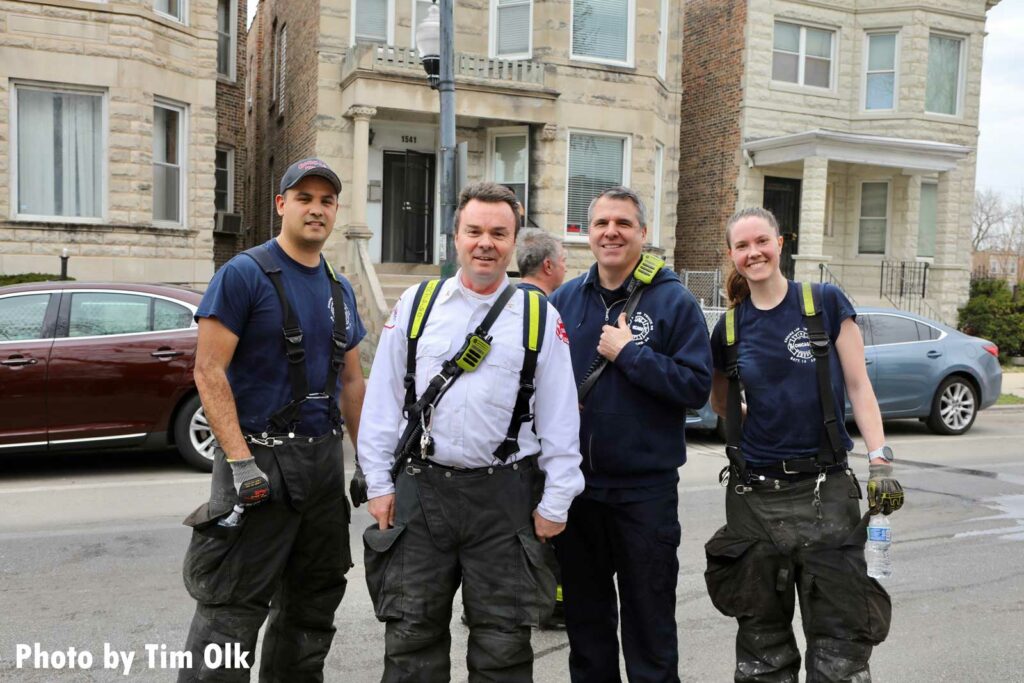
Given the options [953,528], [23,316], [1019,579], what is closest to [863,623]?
[1019,579]

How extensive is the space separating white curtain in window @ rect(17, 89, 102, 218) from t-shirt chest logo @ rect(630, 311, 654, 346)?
1408cm

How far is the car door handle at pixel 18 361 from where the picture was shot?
7633 mm

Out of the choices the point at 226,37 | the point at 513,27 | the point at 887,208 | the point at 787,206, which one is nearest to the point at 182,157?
the point at 226,37

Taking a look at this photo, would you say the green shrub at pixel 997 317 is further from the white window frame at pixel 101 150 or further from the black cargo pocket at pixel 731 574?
the black cargo pocket at pixel 731 574

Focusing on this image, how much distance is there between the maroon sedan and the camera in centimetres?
772

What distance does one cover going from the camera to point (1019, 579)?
230 inches

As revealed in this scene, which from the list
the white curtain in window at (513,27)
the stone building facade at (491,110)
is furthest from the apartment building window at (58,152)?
the white curtain in window at (513,27)

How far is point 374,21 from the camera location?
18.4 metres

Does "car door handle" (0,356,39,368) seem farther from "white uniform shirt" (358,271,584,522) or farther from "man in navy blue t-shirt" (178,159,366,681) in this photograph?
"white uniform shirt" (358,271,584,522)

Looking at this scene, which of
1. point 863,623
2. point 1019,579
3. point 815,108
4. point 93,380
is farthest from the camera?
point 815,108

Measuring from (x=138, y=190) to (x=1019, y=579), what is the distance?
14163 mm

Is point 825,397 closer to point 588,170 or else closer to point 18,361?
point 18,361

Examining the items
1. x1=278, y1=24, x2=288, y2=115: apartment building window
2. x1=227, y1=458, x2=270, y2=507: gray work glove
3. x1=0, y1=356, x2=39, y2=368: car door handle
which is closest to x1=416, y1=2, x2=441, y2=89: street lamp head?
x1=0, y1=356, x2=39, y2=368: car door handle

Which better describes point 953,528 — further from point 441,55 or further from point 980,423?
point 441,55
